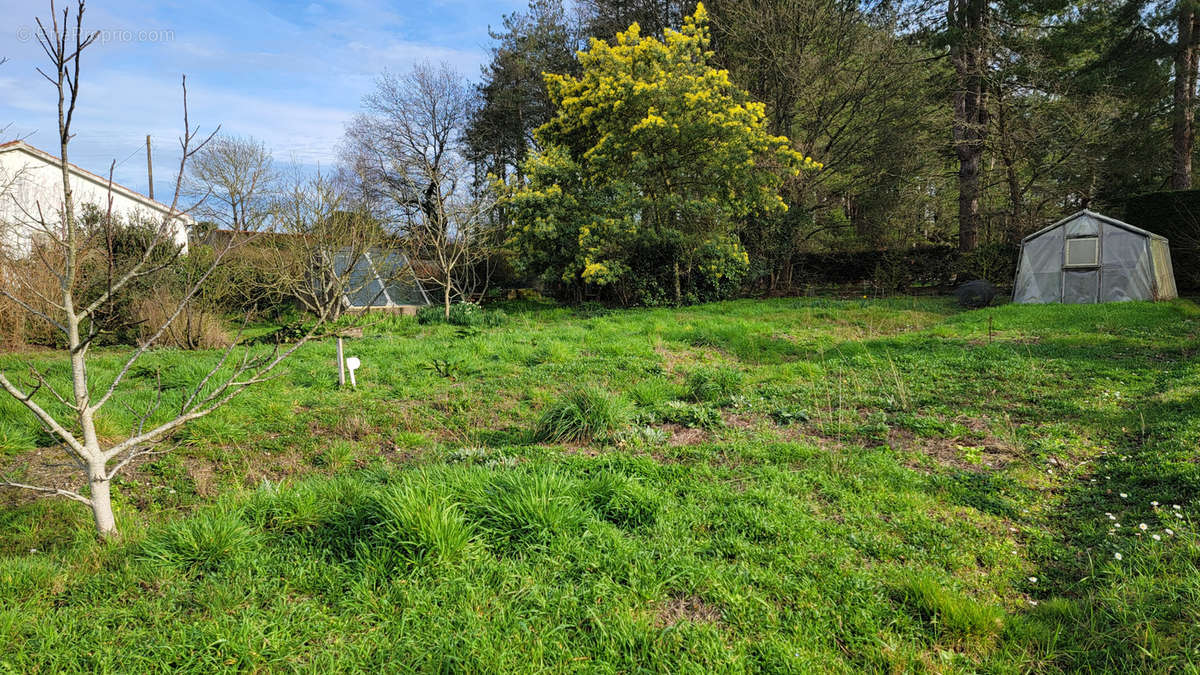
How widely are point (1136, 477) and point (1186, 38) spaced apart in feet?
63.5

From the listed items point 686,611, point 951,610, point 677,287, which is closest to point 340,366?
point 686,611

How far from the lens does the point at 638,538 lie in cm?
278

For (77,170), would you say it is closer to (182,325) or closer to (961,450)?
(182,325)

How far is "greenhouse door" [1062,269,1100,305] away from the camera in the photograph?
492 inches

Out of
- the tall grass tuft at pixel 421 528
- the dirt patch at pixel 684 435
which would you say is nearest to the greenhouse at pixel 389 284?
the dirt patch at pixel 684 435

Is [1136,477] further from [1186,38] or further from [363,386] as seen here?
[1186,38]

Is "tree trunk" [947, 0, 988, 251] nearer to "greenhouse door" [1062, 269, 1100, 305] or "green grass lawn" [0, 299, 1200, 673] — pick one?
"greenhouse door" [1062, 269, 1100, 305]

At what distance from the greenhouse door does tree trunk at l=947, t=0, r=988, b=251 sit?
4537 millimetres

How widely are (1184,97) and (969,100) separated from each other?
5.00m

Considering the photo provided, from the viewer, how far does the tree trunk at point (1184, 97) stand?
15.1 metres

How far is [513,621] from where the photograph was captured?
2191 mm

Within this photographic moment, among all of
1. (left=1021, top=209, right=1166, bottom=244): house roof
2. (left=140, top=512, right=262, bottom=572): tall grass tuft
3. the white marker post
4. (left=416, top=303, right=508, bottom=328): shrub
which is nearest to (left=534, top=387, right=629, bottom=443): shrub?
(left=140, top=512, right=262, bottom=572): tall grass tuft

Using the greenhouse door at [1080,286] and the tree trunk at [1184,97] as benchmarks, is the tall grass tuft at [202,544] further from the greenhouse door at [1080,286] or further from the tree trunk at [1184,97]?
the tree trunk at [1184,97]

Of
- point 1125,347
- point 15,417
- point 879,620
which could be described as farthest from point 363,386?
point 1125,347
